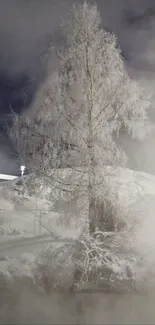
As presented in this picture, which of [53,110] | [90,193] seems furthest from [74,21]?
[90,193]

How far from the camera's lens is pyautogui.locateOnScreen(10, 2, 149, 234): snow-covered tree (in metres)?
→ 10.7

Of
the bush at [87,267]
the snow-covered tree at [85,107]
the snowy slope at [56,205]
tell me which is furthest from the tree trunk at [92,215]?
the snowy slope at [56,205]

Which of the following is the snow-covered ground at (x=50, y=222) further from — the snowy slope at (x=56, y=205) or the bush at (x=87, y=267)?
the bush at (x=87, y=267)

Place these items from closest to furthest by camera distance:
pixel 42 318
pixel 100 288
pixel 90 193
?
pixel 42 318 → pixel 100 288 → pixel 90 193

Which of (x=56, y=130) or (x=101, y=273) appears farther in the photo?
(x=56, y=130)

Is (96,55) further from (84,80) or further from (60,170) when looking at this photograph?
(60,170)

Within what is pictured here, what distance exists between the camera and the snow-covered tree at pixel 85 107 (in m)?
10.7

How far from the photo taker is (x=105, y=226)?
35.2ft

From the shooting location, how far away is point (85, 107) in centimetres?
1098

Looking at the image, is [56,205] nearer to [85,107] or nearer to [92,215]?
[92,215]

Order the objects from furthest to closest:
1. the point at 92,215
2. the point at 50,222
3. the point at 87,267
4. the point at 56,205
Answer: the point at 50,222 < the point at 56,205 < the point at 92,215 < the point at 87,267

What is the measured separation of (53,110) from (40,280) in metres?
4.62

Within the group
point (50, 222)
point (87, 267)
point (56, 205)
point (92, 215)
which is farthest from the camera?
point (50, 222)

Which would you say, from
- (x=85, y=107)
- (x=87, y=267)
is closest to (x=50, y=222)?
(x=87, y=267)
